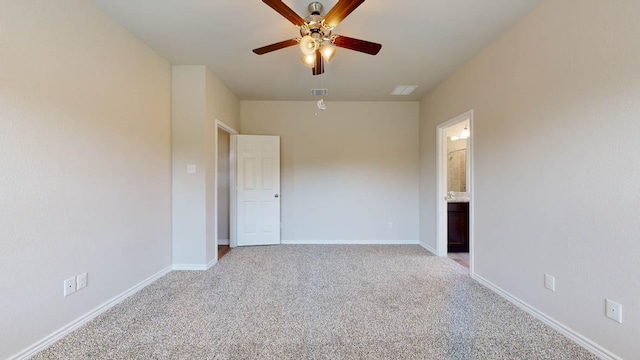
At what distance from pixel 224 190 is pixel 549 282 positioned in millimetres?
4324

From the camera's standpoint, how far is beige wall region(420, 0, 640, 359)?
149cm

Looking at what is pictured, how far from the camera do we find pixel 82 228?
197 centimetres

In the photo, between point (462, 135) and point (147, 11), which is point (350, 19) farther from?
point (462, 135)

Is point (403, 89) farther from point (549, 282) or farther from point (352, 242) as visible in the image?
point (549, 282)

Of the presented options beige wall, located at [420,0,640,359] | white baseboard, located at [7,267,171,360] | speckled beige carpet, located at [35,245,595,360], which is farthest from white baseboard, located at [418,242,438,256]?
white baseboard, located at [7,267,171,360]

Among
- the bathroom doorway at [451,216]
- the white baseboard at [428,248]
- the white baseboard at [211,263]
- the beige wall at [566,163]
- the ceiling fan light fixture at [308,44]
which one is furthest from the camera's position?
the white baseboard at [428,248]

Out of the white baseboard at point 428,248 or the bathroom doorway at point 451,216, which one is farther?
the white baseboard at point 428,248

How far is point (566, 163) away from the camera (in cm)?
182

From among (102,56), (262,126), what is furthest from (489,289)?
(102,56)

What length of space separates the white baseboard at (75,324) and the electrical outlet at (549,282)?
3.63 meters

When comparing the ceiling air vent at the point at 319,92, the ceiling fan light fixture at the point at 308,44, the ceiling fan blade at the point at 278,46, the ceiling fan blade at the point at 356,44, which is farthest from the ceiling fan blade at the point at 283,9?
the ceiling air vent at the point at 319,92

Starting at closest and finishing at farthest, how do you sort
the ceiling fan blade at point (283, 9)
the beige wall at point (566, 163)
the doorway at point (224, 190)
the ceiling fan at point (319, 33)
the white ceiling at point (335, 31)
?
the beige wall at point (566, 163)
the ceiling fan blade at point (283, 9)
the ceiling fan at point (319, 33)
the white ceiling at point (335, 31)
the doorway at point (224, 190)

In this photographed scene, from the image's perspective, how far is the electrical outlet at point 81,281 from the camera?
6.36 ft

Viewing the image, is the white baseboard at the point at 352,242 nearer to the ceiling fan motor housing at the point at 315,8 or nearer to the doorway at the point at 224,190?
the doorway at the point at 224,190
